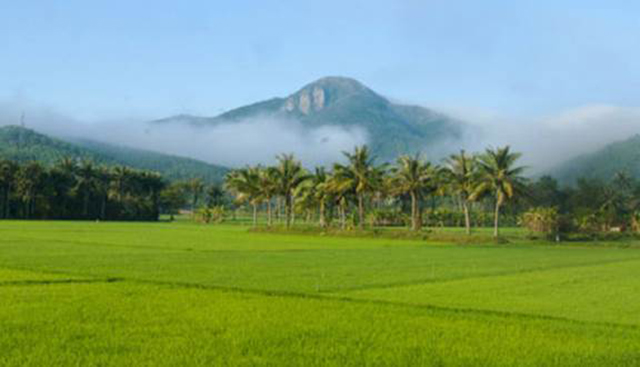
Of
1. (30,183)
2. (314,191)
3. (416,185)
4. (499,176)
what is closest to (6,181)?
(30,183)

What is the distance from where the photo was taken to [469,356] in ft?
39.3

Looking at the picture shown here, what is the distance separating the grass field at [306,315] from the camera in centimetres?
1177

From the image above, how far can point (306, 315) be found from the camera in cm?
1593

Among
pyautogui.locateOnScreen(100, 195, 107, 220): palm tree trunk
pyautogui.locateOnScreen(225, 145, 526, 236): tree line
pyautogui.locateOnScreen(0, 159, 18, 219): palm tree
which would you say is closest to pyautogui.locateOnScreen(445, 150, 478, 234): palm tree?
pyautogui.locateOnScreen(225, 145, 526, 236): tree line

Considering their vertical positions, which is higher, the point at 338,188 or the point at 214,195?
the point at 214,195

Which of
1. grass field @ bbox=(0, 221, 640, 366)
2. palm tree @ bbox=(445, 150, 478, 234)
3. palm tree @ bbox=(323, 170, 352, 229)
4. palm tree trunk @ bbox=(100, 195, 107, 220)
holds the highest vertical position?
palm tree @ bbox=(445, 150, 478, 234)

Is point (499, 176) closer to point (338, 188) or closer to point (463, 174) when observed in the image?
point (463, 174)

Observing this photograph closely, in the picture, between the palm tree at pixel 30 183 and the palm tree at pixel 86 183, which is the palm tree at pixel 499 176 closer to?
the palm tree at pixel 30 183

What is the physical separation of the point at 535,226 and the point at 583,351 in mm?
66869

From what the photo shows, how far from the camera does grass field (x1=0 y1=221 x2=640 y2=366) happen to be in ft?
38.6

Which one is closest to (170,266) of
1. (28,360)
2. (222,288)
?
(222,288)

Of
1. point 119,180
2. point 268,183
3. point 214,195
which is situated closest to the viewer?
point 268,183

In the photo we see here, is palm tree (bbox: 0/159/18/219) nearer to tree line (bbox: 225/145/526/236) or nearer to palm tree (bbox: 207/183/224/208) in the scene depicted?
tree line (bbox: 225/145/526/236)

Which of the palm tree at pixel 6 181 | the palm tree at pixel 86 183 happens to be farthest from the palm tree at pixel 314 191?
the palm tree at pixel 6 181
